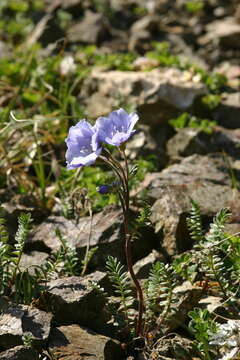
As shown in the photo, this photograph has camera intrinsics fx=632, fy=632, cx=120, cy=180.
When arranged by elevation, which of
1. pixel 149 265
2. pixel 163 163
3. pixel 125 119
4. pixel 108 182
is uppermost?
pixel 125 119

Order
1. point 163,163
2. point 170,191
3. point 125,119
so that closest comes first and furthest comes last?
point 125,119 → point 170,191 → point 163,163

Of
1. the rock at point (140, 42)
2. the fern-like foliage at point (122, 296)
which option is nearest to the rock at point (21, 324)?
the fern-like foliage at point (122, 296)

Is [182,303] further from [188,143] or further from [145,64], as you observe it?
[145,64]

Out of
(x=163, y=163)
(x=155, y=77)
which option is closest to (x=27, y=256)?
(x=163, y=163)

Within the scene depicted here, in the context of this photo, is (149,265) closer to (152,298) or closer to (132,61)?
(152,298)

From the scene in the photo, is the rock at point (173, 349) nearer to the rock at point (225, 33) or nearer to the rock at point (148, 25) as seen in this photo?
the rock at point (225, 33)

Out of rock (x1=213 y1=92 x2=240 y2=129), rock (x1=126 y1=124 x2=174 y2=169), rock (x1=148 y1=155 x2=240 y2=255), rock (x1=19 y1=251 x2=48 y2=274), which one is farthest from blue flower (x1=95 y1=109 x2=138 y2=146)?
rock (x1=213 y1=92 x2=240 y2=129)

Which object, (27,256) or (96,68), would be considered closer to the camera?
(27,256)
